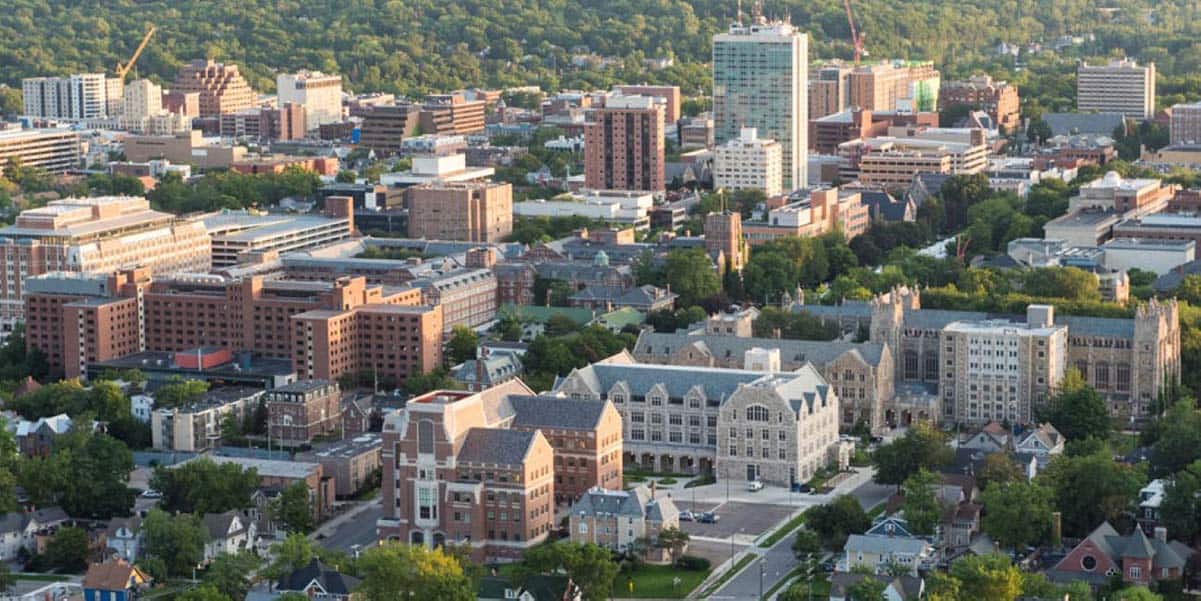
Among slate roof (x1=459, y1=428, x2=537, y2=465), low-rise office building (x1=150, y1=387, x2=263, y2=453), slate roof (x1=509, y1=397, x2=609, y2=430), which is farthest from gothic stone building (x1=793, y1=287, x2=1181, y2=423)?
low-rise office building (x1=150, y1=387, x2=263, y2=453)

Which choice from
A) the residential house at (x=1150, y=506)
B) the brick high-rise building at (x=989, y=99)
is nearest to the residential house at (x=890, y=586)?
the residential house at (x=1150, y=506)

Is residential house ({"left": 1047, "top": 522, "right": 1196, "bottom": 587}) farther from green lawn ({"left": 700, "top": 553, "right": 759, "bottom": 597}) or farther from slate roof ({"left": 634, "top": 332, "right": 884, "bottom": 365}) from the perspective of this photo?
slate roof ({"left": 634, "top": 332, "right": 884, "bottom": 365})

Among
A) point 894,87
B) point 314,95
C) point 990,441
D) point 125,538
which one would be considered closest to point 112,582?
point 125,538

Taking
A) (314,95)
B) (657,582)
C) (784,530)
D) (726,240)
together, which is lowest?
(657,582)

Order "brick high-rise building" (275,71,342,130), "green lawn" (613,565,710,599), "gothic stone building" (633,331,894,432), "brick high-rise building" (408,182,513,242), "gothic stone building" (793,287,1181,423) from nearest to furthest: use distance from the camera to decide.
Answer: "green lawn" (613,565,710,599) → "gothic stone building" (633,331,894,432) → "gothic stone building" (793,287,1181,423) → "brick high-rise building" (408,182,513,242) → "brick high-rise building" (275,71,342,130)

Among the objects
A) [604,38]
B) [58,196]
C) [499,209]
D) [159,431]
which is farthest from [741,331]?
[604,38]

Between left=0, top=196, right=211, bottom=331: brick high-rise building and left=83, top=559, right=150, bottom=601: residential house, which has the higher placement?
left=0, top=196, right=211, bottom=331: brick high-rise building

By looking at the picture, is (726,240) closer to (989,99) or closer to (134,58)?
(989,99)

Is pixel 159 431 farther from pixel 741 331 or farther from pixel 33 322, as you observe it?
pixel 741 331
